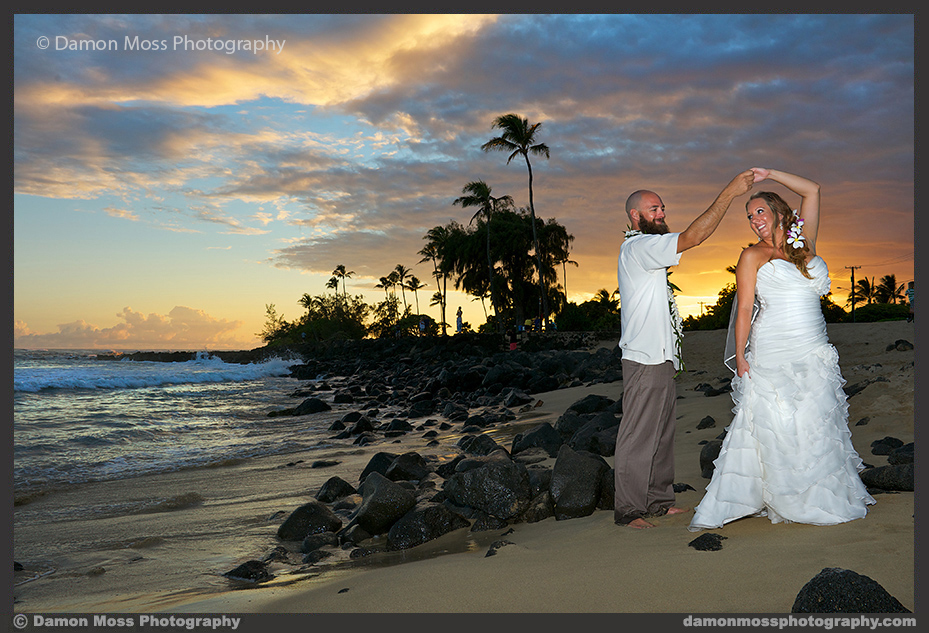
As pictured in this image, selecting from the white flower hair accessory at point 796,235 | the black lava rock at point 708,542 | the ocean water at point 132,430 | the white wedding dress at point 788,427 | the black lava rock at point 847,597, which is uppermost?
the white flower hair accessory at point 796,235

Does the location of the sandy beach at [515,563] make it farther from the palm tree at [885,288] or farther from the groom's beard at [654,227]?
the palm tree at [885,288]

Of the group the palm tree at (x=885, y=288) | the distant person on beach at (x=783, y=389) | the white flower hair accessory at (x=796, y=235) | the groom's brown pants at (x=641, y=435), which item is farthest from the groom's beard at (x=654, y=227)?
the palm tree at (x=885, y=288)

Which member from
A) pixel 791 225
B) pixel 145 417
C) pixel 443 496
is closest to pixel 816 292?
pixel 791 225

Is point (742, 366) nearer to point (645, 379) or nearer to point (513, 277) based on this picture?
point (645, 379)

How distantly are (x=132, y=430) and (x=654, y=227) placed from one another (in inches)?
486

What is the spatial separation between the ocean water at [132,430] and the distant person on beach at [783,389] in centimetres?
791

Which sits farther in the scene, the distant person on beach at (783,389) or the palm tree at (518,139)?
the palm tree at (518,139)

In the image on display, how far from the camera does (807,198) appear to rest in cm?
340

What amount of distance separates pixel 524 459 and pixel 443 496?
1737 mm

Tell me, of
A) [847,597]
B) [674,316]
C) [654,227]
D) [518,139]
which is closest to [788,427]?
[674,316]

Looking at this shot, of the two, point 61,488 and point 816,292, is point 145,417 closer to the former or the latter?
point 61,488

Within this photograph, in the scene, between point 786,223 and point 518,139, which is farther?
point 518,139

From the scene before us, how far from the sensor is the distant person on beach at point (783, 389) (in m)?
3.23

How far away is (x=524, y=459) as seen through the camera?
265 inches
